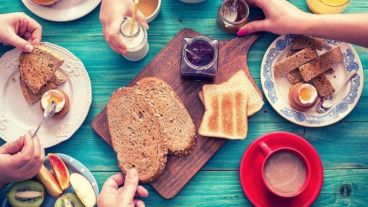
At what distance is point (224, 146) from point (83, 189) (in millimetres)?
489

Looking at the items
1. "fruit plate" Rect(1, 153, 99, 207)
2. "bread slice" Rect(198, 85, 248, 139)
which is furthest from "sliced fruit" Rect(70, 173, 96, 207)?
"bread slice" Rect(198, 85, 248, 139)

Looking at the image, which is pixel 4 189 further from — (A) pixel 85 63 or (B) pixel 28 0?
(B) pixel 28 0

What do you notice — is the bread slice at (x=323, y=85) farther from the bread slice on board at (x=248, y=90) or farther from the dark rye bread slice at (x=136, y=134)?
the dark rye bread slice at (x=136, y=134)

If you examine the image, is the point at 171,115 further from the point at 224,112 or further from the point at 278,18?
the point at 278,18

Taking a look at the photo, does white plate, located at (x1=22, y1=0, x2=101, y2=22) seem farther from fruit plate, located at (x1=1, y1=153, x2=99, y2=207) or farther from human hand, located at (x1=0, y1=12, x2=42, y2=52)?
fruit plate, located at (x1=1, y1=153, x2=99, y2=207)

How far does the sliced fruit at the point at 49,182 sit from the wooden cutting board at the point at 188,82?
0.21m

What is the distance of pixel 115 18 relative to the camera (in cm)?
155

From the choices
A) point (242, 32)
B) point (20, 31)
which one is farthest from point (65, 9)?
point (242, 32)

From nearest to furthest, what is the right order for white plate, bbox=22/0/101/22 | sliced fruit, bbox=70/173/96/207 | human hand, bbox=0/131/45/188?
human hand, bbox=0/131/45/188, sliced fruit, bbox=70/173/96/207, white plate, bbox=22/0/101/22

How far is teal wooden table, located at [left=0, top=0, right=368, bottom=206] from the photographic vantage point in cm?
167

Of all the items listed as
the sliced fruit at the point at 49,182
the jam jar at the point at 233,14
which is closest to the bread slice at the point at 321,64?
the jam jar at the point at 233,14

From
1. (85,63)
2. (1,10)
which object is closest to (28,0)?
(1,10)

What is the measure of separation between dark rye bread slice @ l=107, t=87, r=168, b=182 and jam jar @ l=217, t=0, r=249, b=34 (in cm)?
38

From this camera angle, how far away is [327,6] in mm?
1688
